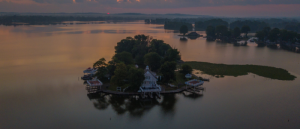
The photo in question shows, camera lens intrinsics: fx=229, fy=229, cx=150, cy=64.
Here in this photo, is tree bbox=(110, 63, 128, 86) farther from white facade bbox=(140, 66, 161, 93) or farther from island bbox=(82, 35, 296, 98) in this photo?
white facade bbox=(140, 66, 161, 93)

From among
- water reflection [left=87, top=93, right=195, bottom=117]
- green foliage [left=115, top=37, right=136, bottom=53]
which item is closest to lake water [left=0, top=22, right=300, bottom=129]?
water reflection [left=87, top=93, right=195, bottom=117]

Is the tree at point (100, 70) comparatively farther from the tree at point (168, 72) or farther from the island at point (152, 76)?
the tree at point (168, 72)

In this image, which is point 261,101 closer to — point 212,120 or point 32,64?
point 212,120

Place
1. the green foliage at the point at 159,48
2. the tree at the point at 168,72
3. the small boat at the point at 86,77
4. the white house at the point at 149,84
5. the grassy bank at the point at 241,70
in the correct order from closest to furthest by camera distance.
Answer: the white house at the point at 149,84, the tree at the point at 168,72, the small boat at the point at 86,77, the grassy bank at the point at 241,70, the green foliage at the point at 159,48

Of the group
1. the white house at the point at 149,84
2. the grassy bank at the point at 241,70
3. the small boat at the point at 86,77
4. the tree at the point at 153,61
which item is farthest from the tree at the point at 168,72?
the small boat at the point at 86,77

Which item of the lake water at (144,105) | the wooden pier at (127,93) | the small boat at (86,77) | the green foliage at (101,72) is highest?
the green foliage at (101,72)

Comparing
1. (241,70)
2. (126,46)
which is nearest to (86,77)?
(126,46)

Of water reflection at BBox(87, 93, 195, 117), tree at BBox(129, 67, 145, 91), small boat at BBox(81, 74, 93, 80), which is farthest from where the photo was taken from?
small boat at BBox(81, 74, 93, 80)

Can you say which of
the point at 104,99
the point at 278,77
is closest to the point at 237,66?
the point at 278,77
